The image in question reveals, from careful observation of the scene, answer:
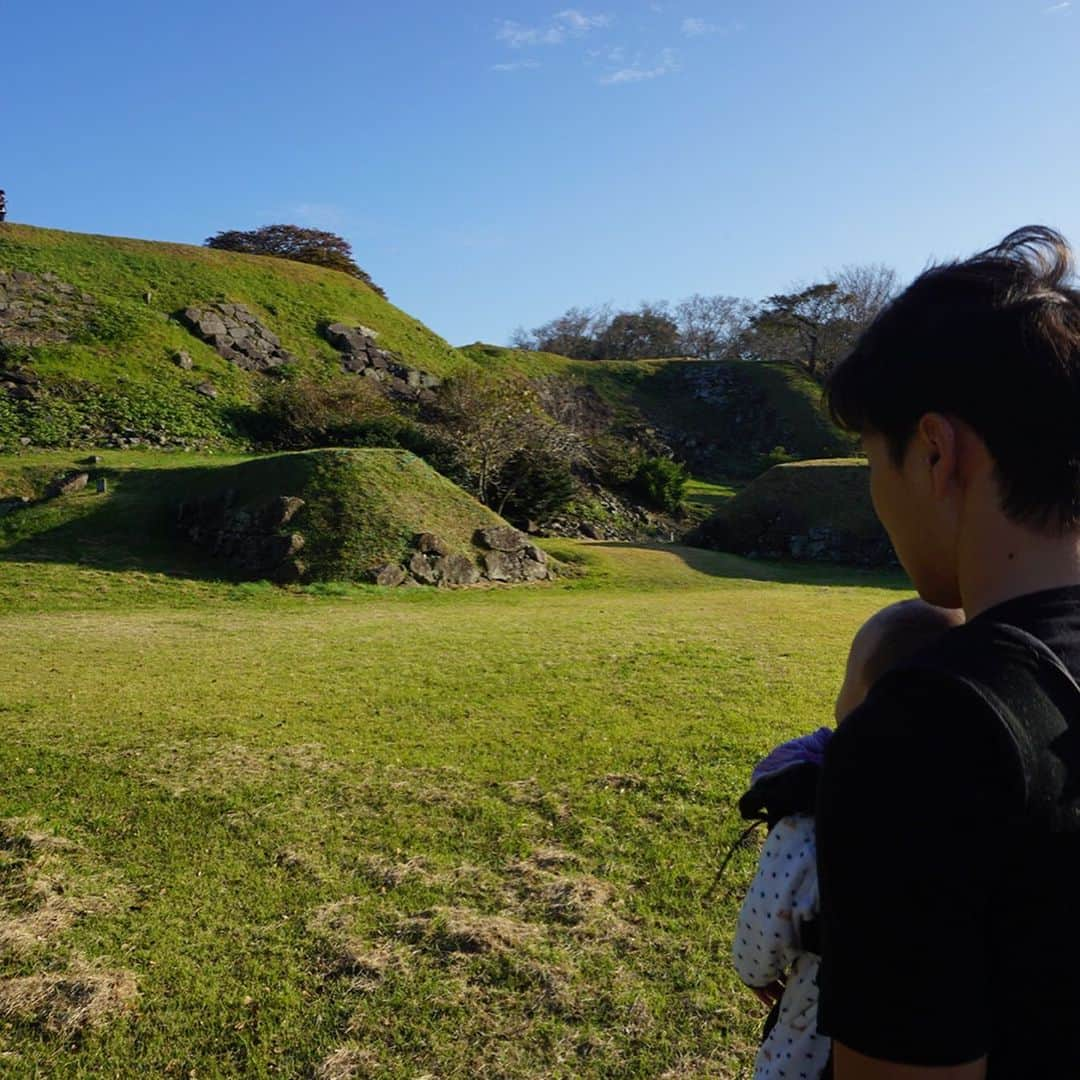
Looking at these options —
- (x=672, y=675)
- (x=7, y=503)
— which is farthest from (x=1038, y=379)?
(x=7, y=503)

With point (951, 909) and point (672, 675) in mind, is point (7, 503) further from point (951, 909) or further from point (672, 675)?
point (951, 909)

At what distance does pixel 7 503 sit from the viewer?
1602 cm

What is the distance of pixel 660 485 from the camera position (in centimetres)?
2884

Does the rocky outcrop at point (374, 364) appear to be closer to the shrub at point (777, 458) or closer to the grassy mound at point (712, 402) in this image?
the grassy mound at point (712, 402)

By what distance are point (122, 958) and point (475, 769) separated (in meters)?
2.32

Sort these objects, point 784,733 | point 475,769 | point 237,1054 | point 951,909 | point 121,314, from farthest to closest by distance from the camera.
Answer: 1. point 121,314
2. point 784,733
3. point 475,769
4. point 237,1054
5. point 951,909

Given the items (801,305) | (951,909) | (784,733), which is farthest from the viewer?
(801,305)

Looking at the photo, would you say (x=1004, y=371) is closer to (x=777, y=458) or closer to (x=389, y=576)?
(x=389, y=576)

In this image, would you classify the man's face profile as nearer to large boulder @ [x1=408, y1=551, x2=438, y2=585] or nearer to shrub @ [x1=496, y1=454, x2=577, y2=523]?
large boulder @ [x1=408, y1=551, x2=438, y2=585]

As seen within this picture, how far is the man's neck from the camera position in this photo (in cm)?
101

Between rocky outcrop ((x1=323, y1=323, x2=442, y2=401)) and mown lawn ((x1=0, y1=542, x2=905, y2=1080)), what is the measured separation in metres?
22.4

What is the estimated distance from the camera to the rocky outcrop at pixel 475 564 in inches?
584

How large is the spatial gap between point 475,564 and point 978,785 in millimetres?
15012

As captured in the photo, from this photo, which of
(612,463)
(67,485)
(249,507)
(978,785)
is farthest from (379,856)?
(612,463)
